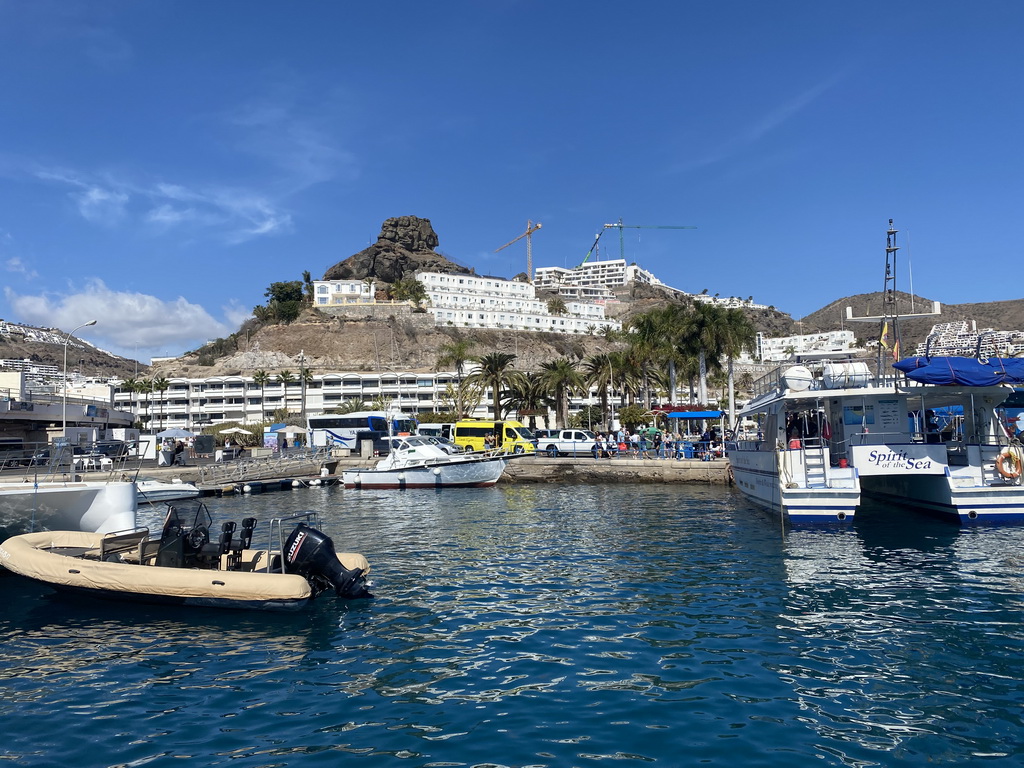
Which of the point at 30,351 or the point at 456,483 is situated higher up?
the point at 30,351

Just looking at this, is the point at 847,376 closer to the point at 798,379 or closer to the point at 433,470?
the point at 798,379

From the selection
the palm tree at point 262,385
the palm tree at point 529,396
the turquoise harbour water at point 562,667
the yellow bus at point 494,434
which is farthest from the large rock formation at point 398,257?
the turquoise harbour water at point 562,667

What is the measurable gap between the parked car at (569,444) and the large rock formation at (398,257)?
123 meters

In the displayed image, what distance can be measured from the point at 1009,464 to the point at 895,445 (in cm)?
309

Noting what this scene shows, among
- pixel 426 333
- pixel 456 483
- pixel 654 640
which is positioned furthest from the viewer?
pixel 426 333

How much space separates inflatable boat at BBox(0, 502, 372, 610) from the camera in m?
12.8

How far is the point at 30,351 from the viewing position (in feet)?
611

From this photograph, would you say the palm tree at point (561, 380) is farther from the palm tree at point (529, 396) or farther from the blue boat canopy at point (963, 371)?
the blue boat canopy at point (963, 371)

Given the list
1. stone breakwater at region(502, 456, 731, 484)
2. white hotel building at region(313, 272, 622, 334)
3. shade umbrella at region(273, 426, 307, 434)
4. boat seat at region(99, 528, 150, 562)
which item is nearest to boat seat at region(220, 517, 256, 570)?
boat seat at region(99, 528, 150, 562)

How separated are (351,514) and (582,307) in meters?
143

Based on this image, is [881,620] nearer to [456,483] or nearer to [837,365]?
[837,365]

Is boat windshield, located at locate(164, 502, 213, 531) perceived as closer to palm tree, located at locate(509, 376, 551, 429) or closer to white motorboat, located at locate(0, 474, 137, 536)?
white motorboat, located at locate(0, 474, 137, 536)

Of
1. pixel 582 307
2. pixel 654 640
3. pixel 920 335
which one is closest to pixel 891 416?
pixel 654 640

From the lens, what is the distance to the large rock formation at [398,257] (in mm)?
172375
